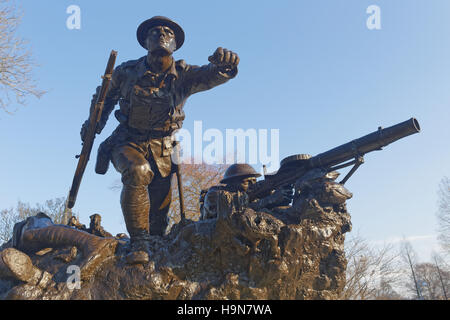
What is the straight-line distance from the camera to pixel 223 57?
160 inches

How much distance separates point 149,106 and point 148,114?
0.10m

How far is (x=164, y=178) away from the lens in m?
5.01

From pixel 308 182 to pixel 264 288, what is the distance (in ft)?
3.79

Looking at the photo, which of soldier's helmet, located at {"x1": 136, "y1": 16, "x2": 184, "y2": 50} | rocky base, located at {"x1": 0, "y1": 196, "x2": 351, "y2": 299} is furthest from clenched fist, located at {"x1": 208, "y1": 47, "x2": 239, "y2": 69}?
rocky base, located at {"x1": 0, "y1": 196, "x2": 351, "y2": 299}

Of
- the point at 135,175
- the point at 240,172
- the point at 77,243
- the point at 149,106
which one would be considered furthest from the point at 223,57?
the point at 77,243

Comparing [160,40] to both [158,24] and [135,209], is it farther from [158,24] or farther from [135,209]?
[135,209]

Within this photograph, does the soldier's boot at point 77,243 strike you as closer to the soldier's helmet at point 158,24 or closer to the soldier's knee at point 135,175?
the soldier's knee at point 135,175

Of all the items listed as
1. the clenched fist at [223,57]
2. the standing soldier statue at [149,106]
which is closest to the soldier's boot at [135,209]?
the standing soldier statue at [149,106]

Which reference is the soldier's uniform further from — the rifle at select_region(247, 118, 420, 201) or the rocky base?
the rifle at select_region(247, 118, 420, 201)

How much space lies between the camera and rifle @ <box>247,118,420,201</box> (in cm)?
369

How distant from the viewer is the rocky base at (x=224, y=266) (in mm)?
3223
